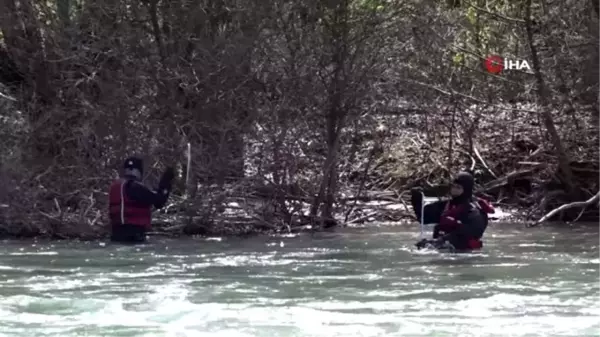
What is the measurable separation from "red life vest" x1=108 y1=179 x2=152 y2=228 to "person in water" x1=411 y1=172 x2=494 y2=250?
3475mm

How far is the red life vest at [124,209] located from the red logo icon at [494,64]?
6.62m

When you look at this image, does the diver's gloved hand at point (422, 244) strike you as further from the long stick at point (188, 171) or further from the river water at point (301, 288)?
the long stick at point (188, 171)

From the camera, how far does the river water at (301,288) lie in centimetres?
939

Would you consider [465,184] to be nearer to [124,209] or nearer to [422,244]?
[422,244]

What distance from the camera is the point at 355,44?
56.0ft

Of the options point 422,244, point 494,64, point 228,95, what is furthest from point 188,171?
point 494,64

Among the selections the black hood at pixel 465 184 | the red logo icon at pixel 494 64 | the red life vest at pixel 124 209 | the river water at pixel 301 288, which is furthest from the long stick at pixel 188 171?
the red logo icon at pixel 494 64

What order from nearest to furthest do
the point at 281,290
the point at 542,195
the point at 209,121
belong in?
1. the point at 281,290
2. the point at 209,121
3. the point at 542,195

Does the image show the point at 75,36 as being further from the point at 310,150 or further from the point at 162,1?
the point at 310,150

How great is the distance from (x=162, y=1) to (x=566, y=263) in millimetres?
7232

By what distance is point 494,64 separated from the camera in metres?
18.9

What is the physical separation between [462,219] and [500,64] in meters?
5.65

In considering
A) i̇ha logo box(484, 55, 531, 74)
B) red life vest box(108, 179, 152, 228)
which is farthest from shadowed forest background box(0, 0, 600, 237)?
red life vest box(108, 179, 152, 228)

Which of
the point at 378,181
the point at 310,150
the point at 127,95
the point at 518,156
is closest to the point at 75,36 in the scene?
the point at 127,95
